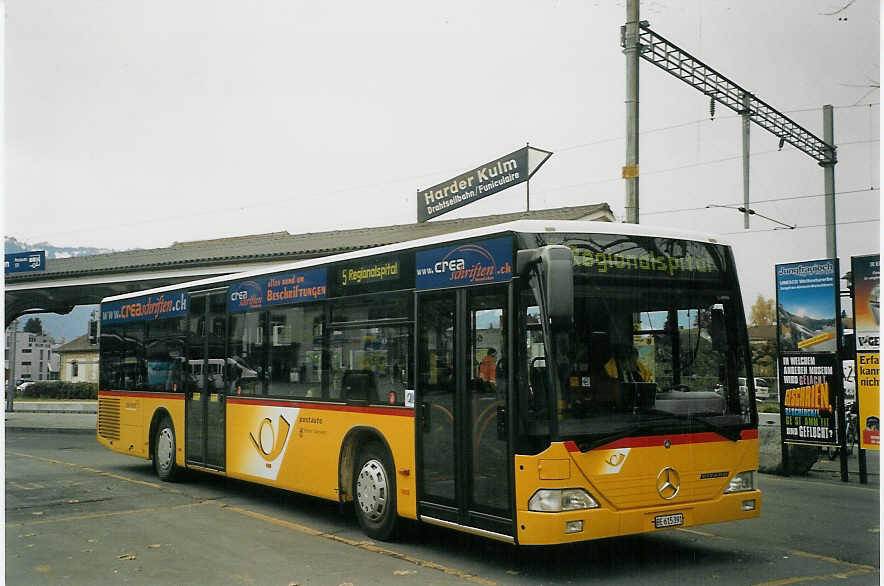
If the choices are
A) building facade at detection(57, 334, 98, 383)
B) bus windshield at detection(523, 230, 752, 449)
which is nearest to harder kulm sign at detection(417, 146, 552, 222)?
bus windshield at detection(523, 230, 752, 449)

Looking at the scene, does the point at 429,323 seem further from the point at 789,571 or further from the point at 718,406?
the point at 789,571

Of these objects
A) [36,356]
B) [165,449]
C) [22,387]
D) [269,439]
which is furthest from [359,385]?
[36,356]

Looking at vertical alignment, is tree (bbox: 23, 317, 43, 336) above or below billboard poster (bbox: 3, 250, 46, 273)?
below

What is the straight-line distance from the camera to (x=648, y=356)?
7715 mm

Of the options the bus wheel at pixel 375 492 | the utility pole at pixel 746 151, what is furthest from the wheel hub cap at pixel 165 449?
the utility pole at pixel 746 151

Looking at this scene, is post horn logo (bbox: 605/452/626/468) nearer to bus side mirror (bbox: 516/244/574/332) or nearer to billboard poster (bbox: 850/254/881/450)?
bus side mirror (bbox: 516/244/574/332)

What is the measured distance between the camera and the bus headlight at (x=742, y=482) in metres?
8.08

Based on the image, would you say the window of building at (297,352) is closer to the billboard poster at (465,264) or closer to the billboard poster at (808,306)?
the billboard poster at (465,264)

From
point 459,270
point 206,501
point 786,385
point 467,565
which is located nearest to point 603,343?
point 459,270

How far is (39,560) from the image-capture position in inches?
335

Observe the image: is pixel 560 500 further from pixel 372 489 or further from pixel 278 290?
pixel 278 290

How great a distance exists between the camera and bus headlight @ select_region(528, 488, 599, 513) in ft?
23.7

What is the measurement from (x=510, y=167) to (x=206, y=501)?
13780 mm

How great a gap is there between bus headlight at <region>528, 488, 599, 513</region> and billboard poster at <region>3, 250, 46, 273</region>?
2134cm
